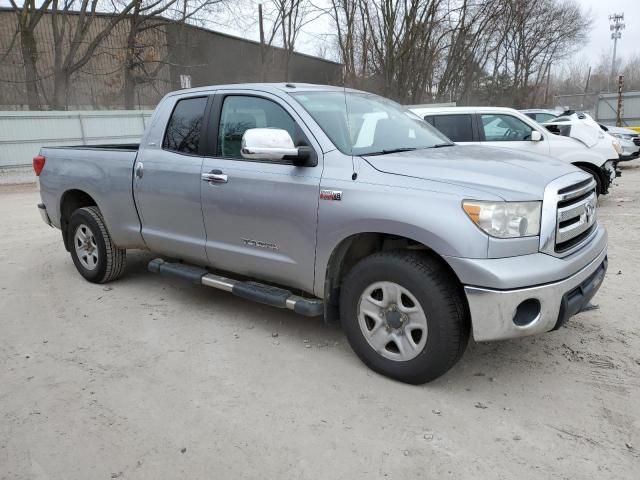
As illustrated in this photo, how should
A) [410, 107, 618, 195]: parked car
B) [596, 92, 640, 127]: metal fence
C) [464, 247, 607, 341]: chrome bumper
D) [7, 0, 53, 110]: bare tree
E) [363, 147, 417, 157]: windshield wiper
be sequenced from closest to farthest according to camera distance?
[464, 247, 607, 341]: chrome bumper → [363, 147, 417, 157]: windshield wiper → [410, 107, 618, 195]: parked car → [7, 0, 53, 110]: bare tree → [596, 92, 640, 127]: metal fence

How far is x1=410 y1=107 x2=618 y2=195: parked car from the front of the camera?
8.62 meters

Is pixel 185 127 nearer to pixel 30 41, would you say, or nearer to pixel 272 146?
pixel 272 146

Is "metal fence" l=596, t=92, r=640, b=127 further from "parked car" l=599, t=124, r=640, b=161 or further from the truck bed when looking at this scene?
the truck bed

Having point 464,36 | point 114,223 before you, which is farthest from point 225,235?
point 464,36

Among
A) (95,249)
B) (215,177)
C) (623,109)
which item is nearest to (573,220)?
(215,177)

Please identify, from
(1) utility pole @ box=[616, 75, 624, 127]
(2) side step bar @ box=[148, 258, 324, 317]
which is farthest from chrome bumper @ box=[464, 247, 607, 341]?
(1) utility pole @ box=[616, 75, 624, 127]

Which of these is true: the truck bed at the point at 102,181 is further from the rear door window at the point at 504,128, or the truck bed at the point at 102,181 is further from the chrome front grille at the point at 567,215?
the rear door window at the point at 504,128

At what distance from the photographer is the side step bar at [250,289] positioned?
358cm

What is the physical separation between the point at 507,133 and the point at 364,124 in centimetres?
567

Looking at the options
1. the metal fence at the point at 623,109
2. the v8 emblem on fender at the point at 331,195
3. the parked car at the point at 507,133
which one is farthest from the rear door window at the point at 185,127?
the metal fence at the point at 623,109

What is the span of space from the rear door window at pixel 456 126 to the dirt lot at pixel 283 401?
4476 millimetres

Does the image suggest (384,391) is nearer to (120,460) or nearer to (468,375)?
(468,375)

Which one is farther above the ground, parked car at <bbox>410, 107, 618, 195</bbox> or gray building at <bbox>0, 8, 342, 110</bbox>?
gray building at <bbox>0, 8, 342, 110</bbox>

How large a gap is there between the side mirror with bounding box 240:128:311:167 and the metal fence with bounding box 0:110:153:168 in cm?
1509
